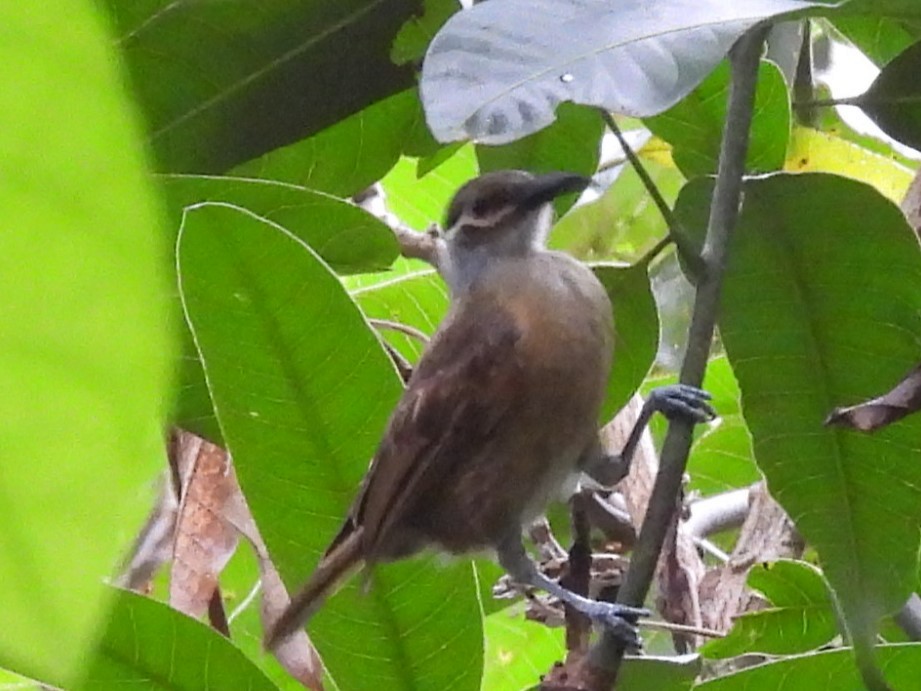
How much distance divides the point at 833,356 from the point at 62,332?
996 mm

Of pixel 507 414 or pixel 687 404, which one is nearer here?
pixel 687 404

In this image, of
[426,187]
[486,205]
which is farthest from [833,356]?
[426,187]

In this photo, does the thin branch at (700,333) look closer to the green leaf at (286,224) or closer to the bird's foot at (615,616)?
the bird's foot at (615,616)

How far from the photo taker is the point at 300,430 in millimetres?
1093

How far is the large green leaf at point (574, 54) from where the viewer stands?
59 cm

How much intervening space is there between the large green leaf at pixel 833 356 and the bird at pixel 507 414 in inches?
12.8

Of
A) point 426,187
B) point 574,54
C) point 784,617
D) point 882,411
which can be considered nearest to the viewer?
point 574,54

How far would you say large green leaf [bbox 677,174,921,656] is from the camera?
1.00 metres

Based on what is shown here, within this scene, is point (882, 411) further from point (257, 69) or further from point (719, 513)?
point (719, 513)

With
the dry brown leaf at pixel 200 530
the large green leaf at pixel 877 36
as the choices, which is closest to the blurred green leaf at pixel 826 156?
the large green leaf at pixel 877 36

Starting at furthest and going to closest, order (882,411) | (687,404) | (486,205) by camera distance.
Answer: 1. (486,205)
2. (687,404)
3. (882,411)

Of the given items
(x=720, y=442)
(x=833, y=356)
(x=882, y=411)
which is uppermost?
(x=882, y=411)

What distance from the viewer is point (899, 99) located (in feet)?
3.41

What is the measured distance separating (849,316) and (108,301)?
3.22 ft
